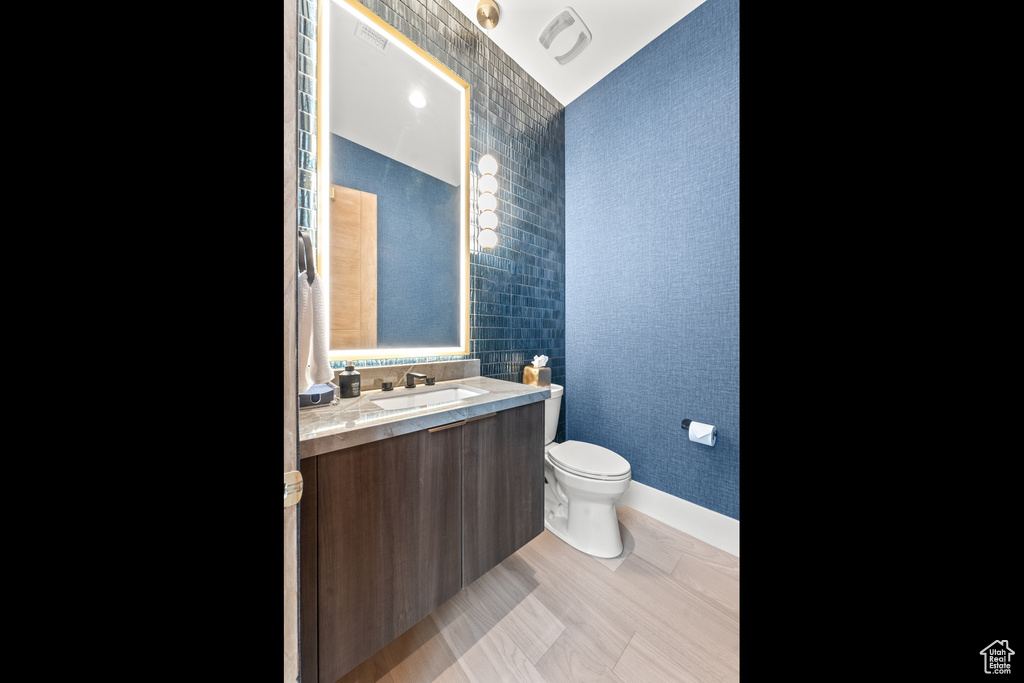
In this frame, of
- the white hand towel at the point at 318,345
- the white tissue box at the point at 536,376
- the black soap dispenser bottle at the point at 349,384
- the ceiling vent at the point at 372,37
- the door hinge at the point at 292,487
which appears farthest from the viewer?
the white tissue box at the point at 536,376

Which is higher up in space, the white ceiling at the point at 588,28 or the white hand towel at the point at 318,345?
the white ceiling at the point at 588,28

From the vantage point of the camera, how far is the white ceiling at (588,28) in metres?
1.62

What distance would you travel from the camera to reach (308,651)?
0.77 m

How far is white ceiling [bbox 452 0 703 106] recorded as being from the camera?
5.32 feet

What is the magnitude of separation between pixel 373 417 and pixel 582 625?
41.8 inches

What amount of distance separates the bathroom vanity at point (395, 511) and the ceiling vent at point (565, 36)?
194 centimetres

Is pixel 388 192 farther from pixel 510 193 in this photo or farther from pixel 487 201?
pixel 510 193

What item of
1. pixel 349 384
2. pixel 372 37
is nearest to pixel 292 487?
pixel 349 384

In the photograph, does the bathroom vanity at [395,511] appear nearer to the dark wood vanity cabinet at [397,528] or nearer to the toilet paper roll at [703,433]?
the dark wood vanity cabinet at [397,528]

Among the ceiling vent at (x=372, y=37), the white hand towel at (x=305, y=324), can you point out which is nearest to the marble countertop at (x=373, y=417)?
the white hand towel at (x=305, y=324)
